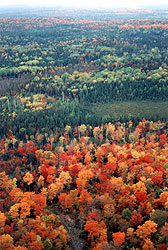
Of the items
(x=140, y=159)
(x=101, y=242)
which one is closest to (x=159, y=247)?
(x=101, y=242)

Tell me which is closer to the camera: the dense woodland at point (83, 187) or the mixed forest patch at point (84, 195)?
the mixed forest patch at point (84, 195)

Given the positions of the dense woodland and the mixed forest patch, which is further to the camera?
the dense woodland

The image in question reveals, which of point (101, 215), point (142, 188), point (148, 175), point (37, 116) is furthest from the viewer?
point (37, 116)

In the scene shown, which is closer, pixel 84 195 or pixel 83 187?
pixel 84 195

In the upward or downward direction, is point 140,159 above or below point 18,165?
above

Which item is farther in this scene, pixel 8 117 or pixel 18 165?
pixel 8 117

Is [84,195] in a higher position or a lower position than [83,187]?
higher

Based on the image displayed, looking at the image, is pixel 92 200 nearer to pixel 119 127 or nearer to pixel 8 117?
pixel 119 127

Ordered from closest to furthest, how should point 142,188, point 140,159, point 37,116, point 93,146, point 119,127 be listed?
point 142,188, point 140,159, point 93,146, point 119,127, point 37,116

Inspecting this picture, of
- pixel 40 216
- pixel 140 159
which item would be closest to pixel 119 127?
pixel 140 159
